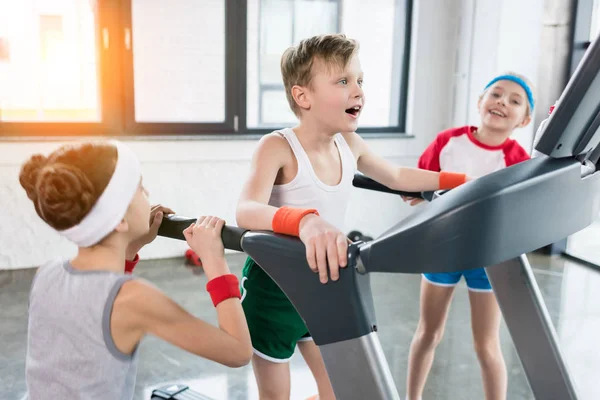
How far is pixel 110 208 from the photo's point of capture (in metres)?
1.06

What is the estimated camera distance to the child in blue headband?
6.22ft

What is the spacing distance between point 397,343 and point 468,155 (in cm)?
111

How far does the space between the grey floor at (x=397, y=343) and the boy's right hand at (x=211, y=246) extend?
1.37 m

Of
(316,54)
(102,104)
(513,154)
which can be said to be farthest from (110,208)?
(102,104)

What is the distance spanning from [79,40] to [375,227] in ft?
8.20

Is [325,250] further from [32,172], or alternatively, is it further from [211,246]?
[32,172]

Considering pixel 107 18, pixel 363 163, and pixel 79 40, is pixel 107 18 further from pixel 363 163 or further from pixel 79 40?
pixel 363 163

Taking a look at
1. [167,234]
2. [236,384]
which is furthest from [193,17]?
[167,234]

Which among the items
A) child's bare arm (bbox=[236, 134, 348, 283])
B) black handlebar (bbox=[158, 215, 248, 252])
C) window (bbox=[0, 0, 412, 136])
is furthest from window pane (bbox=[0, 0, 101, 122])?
black handlebar (bbox=[158, 215, 248, 252])

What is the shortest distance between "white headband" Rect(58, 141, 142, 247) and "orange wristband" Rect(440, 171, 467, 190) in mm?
885

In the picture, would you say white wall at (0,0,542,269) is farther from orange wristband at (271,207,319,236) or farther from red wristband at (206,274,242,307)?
orange wristband at (271,207,319,236)

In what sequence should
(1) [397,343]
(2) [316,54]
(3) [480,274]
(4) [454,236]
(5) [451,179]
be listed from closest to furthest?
(4) [454,236] → (2) [316,54] → (5) [451,179] → (3) [480,274] → (1) [397,343]

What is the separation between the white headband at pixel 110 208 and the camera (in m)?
1.05

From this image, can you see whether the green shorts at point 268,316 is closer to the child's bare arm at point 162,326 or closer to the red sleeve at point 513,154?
the child's bare arm at point 162,326
